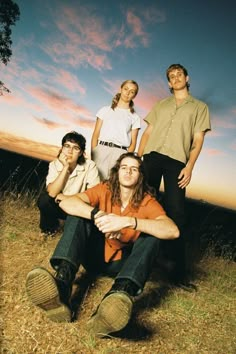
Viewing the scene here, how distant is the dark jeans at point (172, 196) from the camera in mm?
3836

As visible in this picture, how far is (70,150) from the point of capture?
4.24 metres

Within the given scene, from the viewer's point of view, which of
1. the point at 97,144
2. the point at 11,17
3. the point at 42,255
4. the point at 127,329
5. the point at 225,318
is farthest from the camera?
the point at 11,17

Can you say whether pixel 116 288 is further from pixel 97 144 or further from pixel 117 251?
pixel 97 144

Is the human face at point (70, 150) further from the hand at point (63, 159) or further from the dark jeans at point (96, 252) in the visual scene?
the dark jeans at point (96, 252)

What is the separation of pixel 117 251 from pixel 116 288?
740 millimetres

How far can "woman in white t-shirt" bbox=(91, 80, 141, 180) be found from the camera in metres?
4.59

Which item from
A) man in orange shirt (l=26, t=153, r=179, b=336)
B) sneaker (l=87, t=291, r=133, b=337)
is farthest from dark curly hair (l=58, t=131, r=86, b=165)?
sneaker (l=87, t=291, r=133, b=337)

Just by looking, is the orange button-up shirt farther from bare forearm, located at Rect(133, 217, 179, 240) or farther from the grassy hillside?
the grassy hillside

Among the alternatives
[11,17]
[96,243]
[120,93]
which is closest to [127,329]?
[96,243]

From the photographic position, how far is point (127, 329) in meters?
2.75

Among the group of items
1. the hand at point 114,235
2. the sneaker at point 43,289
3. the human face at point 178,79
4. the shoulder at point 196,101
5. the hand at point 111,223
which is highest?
the human face at point 178,79

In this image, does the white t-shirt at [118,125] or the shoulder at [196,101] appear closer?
the shoulder at [196,101]

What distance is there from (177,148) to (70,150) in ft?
4.63

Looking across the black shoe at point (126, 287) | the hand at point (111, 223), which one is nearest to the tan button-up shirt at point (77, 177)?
the hand at point (111, 223)
